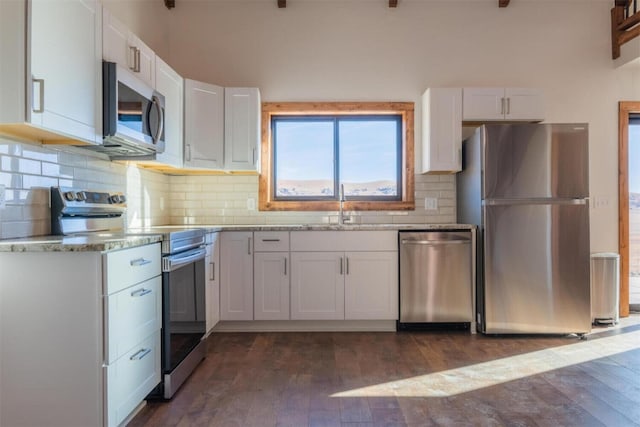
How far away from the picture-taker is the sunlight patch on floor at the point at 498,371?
2.22 m

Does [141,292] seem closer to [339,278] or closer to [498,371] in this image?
[339,278]

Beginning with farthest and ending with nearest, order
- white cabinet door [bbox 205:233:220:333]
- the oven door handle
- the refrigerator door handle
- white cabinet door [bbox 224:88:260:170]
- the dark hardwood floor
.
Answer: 1. white cabinet door [bbox 224:88:260:170]
2. the refrigerator door handle
3. white cabinet door [bbox 205:233:220:333]
4. the oven door handle
5. the dark hardwood floor

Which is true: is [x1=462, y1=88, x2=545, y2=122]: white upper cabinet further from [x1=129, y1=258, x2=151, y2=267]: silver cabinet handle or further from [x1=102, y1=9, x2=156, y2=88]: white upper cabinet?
[x1=129, y1=258, x2=151, y2=267]: silver cabinet handle

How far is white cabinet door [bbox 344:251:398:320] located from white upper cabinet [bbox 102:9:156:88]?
1991 millimetres

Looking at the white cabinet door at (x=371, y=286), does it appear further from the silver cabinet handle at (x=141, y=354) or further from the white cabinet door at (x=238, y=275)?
the silver cabinet handle at (x=141, y=354)

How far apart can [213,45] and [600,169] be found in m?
3.95

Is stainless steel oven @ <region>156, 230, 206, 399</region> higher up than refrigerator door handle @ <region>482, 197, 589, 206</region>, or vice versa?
refrigerator door handle @ <region>482, 197, 589, 206</region>

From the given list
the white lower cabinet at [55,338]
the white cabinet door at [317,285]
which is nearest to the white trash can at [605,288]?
the white cabinet door at [317,285]

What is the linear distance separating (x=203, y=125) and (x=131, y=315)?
6.61 ft

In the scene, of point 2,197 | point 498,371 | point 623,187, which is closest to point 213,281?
point 2,197

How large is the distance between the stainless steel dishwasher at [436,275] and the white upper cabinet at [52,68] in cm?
240

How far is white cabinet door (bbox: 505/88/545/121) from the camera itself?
11.8ft

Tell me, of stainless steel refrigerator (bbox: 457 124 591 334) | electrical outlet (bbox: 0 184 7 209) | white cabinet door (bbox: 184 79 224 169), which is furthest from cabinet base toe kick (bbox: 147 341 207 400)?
stainless steel refrigerator (bbox: 457 124 591 334)

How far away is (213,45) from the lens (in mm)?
3902
